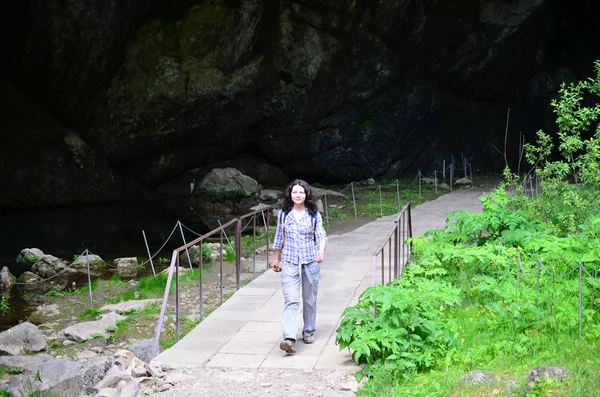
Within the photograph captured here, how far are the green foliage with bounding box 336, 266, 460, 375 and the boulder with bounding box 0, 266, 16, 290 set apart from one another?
30.9ft

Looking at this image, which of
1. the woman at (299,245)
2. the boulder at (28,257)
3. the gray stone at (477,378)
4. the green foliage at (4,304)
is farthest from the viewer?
the boulder at (28,257)

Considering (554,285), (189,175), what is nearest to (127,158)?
(189,175)

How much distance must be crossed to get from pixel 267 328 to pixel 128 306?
3.74 meters

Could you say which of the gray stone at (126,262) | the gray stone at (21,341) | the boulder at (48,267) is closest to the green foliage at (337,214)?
the gray stone at (126,262)

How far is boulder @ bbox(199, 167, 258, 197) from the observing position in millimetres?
26109

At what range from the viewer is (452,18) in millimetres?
27766

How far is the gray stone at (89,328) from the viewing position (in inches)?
377

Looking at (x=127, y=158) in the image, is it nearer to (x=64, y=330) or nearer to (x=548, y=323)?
(x=64, y=330)

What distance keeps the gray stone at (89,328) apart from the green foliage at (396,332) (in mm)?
4409

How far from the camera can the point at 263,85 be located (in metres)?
27.0

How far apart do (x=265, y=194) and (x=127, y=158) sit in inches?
220

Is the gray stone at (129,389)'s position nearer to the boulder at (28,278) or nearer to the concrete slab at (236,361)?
the concrete slab at (236,361)

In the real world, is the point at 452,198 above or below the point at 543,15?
below

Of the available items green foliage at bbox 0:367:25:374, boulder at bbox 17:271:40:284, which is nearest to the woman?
green foliage at bbox 0:367:25:374
